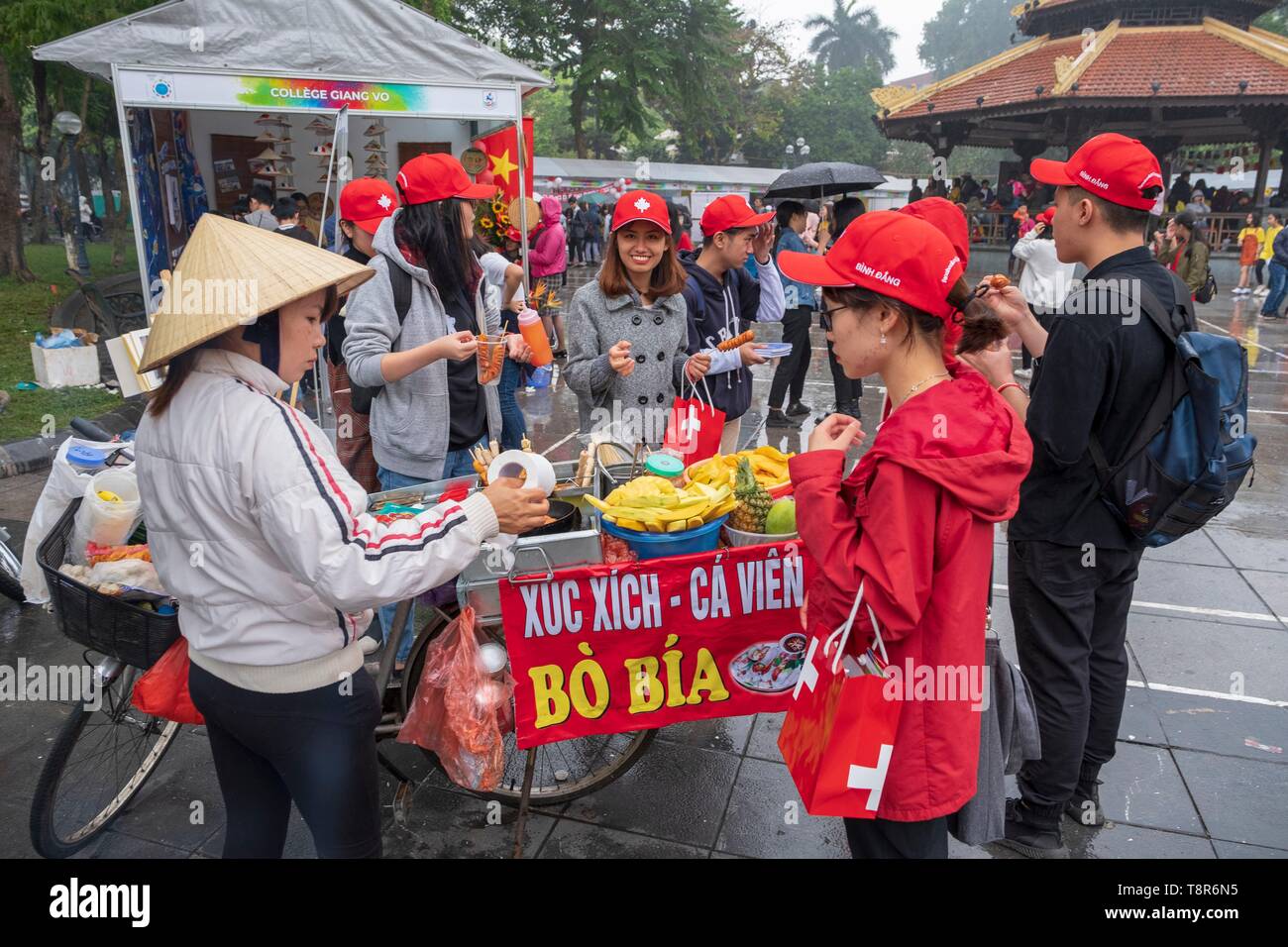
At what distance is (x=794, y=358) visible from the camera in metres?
8.57

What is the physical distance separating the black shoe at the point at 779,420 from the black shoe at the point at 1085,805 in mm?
5631

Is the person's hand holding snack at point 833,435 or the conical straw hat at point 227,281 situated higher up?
the conical straw hat at point 227,281

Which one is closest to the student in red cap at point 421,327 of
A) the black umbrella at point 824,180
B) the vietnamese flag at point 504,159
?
the black umbrella at point 824,180

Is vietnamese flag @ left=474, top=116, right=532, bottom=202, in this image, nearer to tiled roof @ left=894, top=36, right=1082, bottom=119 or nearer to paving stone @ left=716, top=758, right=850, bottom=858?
paving stone @ left=716, top=758, right=850, bottom=858

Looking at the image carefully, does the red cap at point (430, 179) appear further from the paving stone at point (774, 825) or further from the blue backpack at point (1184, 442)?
the paving stone at point (774, 825)

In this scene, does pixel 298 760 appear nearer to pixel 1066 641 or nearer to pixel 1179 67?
pixel 1066 641

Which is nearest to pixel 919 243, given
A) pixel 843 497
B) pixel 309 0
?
pixel 843 497

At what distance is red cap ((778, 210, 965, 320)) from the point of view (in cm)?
189

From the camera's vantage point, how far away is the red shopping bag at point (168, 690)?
2.41 meters

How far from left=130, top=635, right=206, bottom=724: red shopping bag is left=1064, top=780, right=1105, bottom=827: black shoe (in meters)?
2.87

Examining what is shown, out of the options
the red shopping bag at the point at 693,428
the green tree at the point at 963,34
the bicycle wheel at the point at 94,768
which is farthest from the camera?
the green tree at the point at 963,34

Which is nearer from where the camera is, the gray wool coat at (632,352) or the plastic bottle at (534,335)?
the plastic bottle at (534,335)

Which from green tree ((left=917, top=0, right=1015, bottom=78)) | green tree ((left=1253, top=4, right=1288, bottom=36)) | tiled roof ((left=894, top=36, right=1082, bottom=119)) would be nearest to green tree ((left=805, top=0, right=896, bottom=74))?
green tree ((left=917, top=0, right=1015, bottom=78))

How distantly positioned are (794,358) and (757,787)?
581cm
